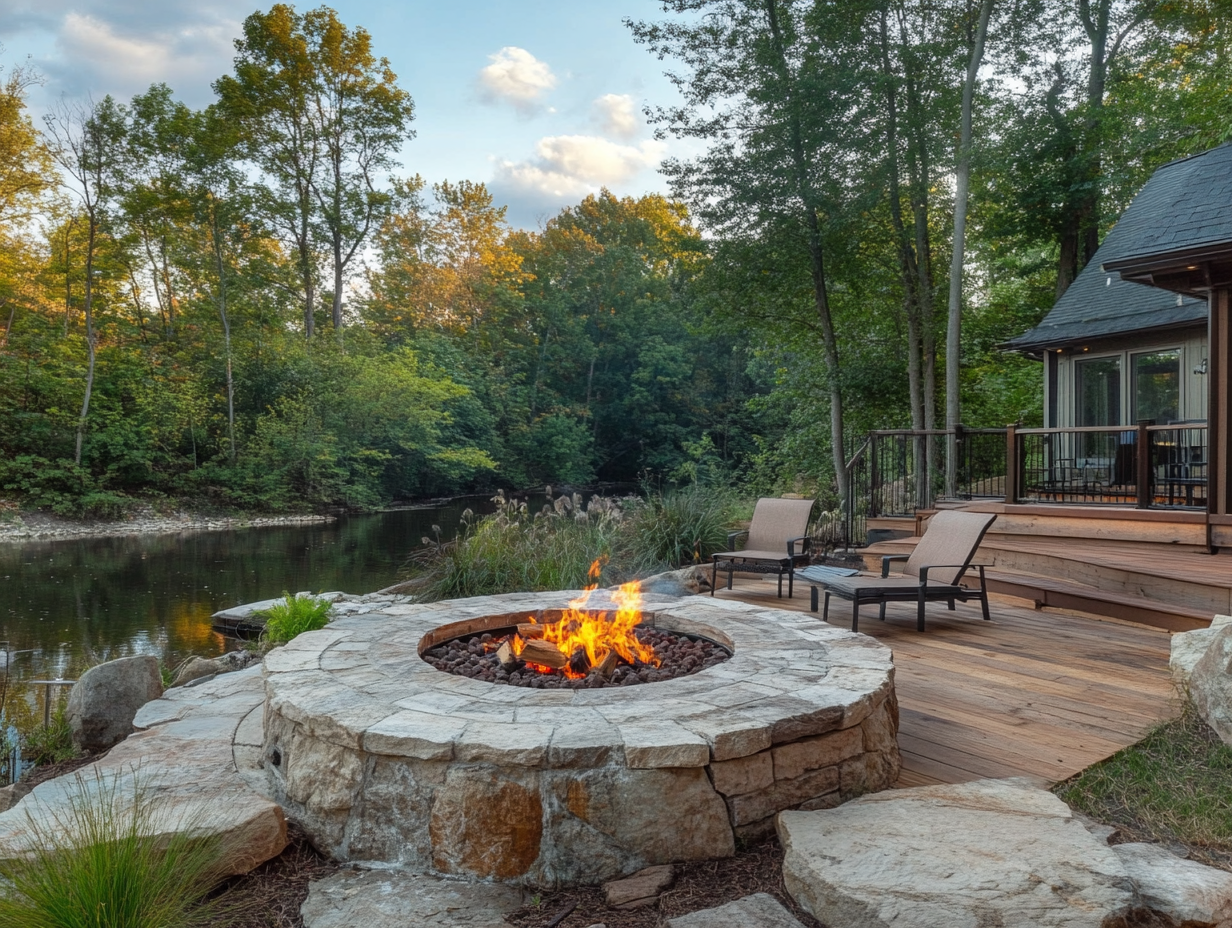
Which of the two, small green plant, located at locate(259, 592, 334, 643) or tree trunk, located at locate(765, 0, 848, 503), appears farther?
tree trunk, located at locate(765, 0, 848, 503)

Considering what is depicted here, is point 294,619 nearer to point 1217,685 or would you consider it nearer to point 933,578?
point 933,578

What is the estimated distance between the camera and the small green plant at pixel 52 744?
3674 millimetres

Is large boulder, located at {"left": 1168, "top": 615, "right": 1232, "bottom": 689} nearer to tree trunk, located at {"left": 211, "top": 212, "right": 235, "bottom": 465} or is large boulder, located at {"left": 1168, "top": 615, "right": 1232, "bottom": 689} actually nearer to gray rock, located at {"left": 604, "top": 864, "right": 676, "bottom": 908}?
gray rock, located at {"left": 604, "top": 864, "right": 676, "bottom": 908}

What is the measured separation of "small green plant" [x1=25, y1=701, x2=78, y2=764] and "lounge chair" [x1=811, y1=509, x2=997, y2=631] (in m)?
4.23

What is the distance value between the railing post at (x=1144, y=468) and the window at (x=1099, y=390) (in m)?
3.84

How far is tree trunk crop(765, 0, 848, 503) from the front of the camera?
995 centimetres

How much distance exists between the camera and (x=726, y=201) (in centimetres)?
1051

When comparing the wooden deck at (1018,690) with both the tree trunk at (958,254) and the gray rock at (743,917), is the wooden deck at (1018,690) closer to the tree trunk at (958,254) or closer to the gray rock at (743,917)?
the gray rock at (743,917)

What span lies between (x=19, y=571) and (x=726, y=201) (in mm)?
10729

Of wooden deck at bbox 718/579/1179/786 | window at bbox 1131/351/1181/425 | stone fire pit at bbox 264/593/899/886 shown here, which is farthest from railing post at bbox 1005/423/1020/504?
stone fire pit at bbox 264/593/899/886

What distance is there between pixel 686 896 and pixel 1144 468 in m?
6.62

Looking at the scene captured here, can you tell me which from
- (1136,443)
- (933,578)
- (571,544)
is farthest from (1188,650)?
(1136,443)

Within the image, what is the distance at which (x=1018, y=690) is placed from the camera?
3525 mm

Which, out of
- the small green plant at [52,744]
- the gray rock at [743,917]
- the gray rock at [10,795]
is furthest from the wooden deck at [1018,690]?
the small green plant at [52,744]
